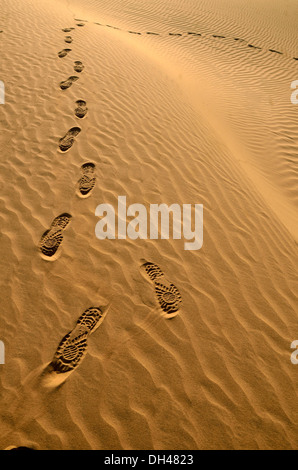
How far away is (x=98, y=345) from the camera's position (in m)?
2.14

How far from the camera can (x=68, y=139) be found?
411cm

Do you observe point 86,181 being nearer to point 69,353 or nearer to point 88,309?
point 88,309

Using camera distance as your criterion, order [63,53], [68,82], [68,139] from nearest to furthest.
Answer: [68,139] → [68,82] → [63,53]

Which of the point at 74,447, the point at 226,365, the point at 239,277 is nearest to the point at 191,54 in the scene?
the point at 239,277

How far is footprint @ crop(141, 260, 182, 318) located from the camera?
7.87 ft

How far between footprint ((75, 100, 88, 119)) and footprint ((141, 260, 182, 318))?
10.6ft

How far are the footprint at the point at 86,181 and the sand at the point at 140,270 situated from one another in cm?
2

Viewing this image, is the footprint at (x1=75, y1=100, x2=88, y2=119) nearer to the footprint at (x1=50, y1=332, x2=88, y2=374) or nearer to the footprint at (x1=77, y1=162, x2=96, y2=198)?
the footprint at (x1=77, y1=162, x2=96, y2=198)

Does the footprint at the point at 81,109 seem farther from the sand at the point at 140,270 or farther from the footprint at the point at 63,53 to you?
the footprint at the point at 63,53

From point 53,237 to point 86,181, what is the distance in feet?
3.20

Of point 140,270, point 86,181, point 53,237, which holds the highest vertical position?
point 86,181

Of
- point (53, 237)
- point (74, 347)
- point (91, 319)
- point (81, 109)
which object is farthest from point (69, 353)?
point (81, 109)

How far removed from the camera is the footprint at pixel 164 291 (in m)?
2.40
